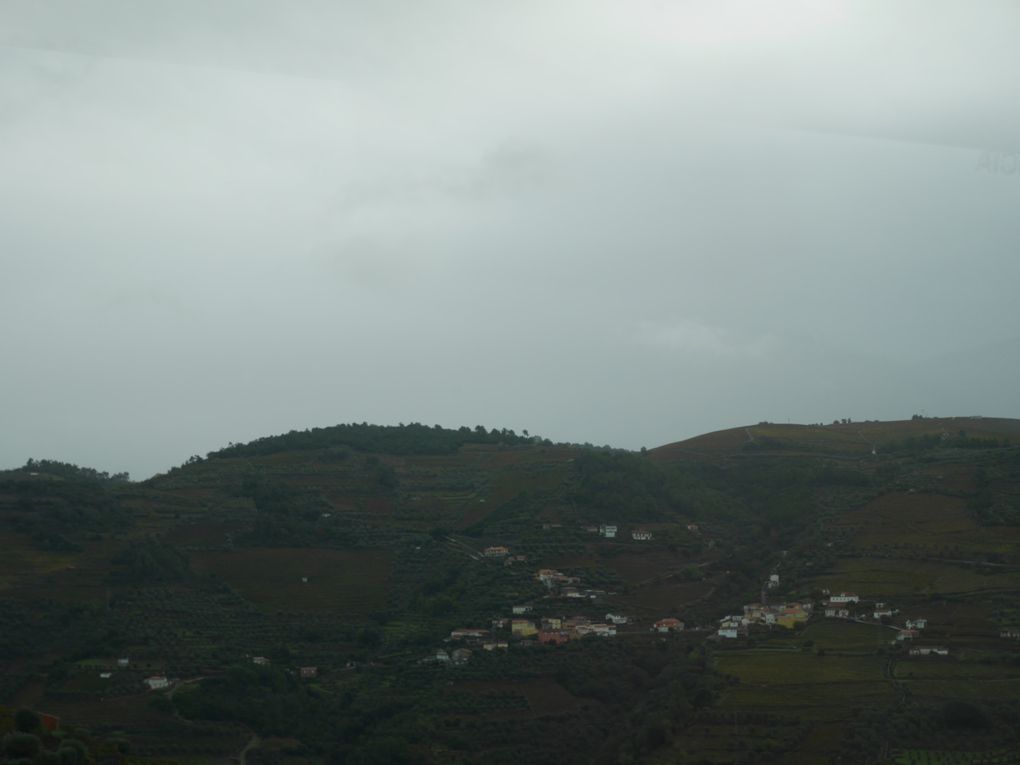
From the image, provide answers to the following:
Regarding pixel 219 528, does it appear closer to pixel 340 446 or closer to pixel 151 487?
pixel 151 487

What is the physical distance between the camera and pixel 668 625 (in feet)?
119

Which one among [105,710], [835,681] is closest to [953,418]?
[835,681]

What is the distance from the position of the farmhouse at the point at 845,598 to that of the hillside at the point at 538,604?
0.41 metres

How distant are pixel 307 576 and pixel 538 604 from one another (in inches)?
366

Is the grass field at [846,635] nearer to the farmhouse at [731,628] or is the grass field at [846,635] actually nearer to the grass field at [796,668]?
the grass field at [796,668]

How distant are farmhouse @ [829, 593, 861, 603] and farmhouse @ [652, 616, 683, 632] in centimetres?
469

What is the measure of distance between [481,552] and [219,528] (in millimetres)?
10754

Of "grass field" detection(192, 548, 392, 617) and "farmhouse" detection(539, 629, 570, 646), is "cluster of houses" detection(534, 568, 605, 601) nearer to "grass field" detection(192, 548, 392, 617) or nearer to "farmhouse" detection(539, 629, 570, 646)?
"farmhouse" detection(539, 629, 570, 646)

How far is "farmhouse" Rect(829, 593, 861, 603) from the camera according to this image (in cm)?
3525

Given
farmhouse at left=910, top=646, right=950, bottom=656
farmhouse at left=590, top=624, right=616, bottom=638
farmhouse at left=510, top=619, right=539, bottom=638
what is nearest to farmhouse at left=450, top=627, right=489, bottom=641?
farmhouse at left=510, top=619, right=539, bottom=638

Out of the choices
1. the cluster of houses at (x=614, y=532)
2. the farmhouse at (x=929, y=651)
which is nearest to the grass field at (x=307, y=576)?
the cluster of houses at (x=614, y=532)

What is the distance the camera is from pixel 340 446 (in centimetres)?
6006

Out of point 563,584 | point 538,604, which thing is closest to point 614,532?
point 563,584

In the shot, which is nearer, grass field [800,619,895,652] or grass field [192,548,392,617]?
grass field [800,619,895,652]
